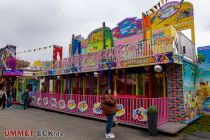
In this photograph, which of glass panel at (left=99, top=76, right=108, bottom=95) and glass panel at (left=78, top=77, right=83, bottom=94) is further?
glass panel at (left=78, top=77, right=83, bottom=94)

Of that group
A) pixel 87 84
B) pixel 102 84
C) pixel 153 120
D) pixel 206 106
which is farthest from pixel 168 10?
pixel 153 120

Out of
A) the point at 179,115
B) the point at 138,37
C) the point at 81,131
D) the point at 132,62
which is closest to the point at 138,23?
the point at 138,37

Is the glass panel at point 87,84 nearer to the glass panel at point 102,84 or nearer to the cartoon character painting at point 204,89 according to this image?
the glass panel at point 102,84

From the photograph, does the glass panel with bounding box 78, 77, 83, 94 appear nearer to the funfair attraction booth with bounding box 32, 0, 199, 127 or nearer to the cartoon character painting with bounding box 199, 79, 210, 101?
the funfair attraction booth with bounding box 32, 0, 199, 127

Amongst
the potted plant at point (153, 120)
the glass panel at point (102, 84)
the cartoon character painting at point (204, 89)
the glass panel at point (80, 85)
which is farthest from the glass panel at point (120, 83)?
the cartoon character painting at point (204, 89)

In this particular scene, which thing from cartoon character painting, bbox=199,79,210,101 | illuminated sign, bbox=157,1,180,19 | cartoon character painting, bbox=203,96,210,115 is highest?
illuminated sign, bbox=157,1,180,19

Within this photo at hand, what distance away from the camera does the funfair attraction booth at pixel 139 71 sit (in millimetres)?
8133

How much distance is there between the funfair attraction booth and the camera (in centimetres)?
813

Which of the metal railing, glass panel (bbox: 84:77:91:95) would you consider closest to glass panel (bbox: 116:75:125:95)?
the metal railing

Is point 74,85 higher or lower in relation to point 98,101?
higher

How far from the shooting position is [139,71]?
1002 centimetres

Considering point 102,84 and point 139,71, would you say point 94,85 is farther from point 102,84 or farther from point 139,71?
point 139,71

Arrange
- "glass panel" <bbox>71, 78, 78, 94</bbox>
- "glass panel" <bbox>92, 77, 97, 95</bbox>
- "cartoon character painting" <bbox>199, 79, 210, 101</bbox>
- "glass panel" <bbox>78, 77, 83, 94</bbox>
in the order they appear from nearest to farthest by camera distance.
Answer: "cartoon character painting" <bbox>199, 79, 210, 101</bbox> → "glass panel" <bbox>92, 77, 97, 95</bbox> → "glass panel" <bbox>78, 77, 83, 94</bbox> → "glass panel" <bbox>71, 78, 78, 94</bbox>

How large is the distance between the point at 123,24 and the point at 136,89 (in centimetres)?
702
